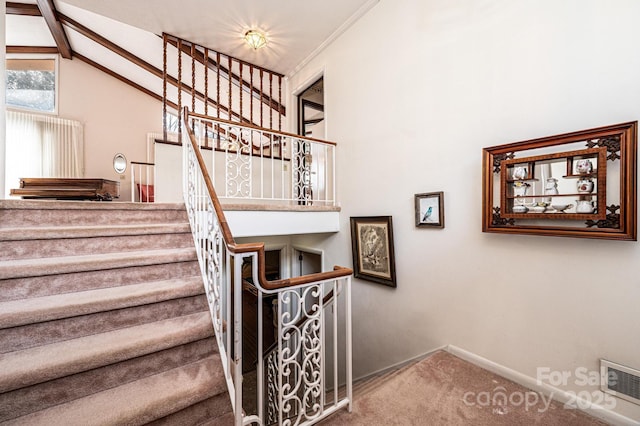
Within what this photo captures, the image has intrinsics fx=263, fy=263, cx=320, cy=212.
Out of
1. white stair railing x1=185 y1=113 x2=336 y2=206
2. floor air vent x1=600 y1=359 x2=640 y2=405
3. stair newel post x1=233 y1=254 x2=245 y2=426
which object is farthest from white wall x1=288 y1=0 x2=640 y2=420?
stair newel post x1=233 y1=254 x2=245 y2=426

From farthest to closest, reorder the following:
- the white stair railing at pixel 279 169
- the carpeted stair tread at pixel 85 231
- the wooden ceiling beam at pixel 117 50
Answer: the wooden ceiling beam at pixel 117 50 → the white stair railing at pixel 279 169 → the carpeted stair tread at pixel 85 231

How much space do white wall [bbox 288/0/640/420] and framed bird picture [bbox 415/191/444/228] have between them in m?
0.06

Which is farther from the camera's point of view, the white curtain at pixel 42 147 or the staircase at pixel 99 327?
the white curtain at pixel 42 147

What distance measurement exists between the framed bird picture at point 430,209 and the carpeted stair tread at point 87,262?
1.93 metres

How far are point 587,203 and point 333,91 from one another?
9.47ft

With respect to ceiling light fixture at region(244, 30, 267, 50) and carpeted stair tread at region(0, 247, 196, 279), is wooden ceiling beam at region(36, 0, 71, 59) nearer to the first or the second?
ceiling light fixture at region(244, 30, 267, 50)

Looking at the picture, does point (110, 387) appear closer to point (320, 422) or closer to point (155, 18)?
point (320, 422)

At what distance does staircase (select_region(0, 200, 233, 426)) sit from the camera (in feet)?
3.84

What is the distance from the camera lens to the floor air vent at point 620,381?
1360mm

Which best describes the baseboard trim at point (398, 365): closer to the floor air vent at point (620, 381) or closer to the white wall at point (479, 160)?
the white wall at point (479, 160)

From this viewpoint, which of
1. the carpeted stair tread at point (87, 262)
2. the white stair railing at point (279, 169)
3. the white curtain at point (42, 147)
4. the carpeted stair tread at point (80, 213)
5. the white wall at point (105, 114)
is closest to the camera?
the carpeted stair tread at point (87, 262)

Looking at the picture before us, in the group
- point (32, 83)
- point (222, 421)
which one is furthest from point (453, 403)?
point (32, 83)

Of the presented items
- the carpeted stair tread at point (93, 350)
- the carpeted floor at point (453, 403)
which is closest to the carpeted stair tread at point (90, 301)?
the carpeted stair tread at point (93, 350)

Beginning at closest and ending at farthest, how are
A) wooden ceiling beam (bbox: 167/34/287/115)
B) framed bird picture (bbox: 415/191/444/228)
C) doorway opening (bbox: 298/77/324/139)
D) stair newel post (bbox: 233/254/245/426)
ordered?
stair newel post (bbox: 233/254/245/426) → framed bird picture (bbox: 415/191/444/228) → wooden ceiling beam (bbox: 167/34/287/115) → doorway opening (bbox: 298/77/324/139)
